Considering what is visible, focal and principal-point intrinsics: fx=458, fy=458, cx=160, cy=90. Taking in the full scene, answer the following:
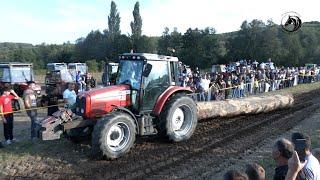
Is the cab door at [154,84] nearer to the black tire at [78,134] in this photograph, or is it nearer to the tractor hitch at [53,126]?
the black tire at [78,134]

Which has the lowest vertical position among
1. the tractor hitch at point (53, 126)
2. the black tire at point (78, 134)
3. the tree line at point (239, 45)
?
the black tire at point (78, 134)

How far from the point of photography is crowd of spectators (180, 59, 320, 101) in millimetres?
20047

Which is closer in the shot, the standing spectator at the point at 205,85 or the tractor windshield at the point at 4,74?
the standing spectator at the point at 205,85

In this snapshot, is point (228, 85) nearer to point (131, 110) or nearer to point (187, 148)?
point (187, 148)

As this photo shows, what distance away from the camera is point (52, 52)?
74188mm

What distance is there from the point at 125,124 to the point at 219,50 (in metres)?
48.5

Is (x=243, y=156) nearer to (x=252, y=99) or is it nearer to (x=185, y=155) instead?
(x=185, y=155)

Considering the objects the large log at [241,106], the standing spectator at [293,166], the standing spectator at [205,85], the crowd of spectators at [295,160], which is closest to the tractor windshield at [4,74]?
the standing spectator at [205,85]

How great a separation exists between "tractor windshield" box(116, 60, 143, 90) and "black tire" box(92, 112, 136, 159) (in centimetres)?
106

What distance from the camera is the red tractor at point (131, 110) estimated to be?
30.9 ft

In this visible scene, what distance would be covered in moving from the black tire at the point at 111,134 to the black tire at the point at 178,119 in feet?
3.57

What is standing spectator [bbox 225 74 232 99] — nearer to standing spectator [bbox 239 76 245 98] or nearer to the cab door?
standing spectator [bbox 239 76 245 98]

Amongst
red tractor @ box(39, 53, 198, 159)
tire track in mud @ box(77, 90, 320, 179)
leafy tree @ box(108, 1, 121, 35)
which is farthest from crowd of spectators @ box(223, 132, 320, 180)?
leafy tree @ box(108, 1, 121, 35)

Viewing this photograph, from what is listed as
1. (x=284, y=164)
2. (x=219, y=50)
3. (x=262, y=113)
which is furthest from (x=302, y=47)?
(x=284, y=164)
